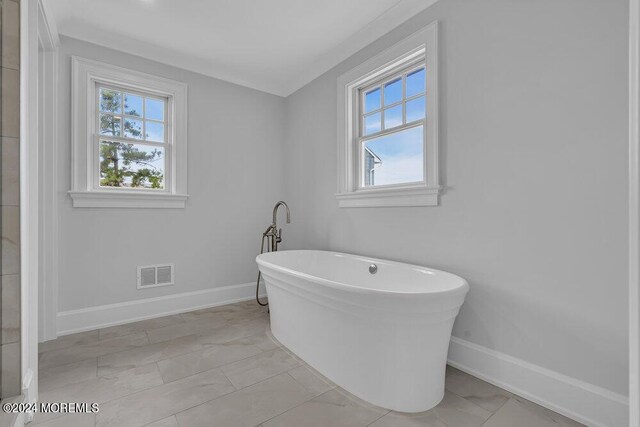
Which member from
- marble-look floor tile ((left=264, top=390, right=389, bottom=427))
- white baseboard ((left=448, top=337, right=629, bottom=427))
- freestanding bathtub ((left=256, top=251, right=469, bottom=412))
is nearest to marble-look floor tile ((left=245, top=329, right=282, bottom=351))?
freestanding bathtub ((left=256, top=251, right=469, bottom=412))

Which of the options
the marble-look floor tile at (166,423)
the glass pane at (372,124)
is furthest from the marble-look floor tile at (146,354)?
the glass pane at (372,124)

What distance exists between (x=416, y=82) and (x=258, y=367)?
232cm

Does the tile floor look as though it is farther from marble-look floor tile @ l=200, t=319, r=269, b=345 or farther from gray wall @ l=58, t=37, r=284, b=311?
gray wall @ l=58, t=37, r=284, b=311

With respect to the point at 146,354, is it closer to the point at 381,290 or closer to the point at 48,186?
the point at 48,186

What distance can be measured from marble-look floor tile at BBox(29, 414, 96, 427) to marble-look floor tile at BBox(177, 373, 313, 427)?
0.41 m

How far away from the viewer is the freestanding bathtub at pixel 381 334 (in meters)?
1.49

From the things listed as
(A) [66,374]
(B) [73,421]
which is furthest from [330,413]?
(A) [66,374]

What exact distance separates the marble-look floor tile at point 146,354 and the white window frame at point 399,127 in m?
1.70

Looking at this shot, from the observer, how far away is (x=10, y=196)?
4.40ft

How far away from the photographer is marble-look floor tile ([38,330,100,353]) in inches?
88.0

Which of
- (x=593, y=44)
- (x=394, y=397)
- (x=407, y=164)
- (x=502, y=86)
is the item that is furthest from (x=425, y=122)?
(x=394, y=397)

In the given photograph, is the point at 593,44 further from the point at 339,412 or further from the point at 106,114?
the point at 106,114

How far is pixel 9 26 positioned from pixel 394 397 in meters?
2.45

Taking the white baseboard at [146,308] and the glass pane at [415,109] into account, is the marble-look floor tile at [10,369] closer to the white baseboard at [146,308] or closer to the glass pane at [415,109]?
the white baseboard at [146,308]
